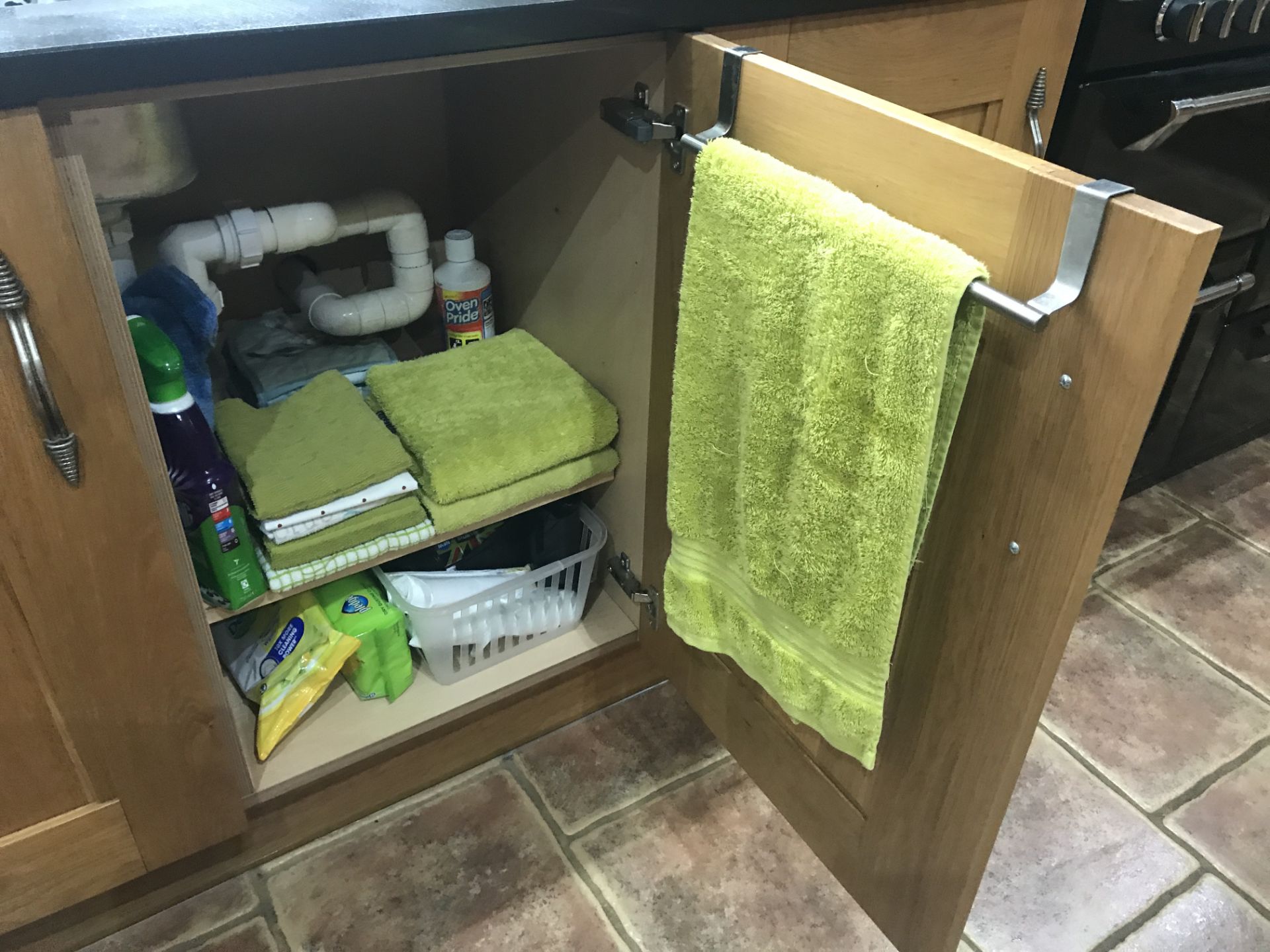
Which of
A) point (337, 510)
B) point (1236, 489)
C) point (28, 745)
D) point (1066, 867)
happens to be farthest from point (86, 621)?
point (1236, 489)

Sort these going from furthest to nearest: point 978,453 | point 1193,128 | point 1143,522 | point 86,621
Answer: point 1143,522 < point 1193,128 < point 86,621 < point 978,453

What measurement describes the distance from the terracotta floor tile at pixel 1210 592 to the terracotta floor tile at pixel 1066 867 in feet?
1.23

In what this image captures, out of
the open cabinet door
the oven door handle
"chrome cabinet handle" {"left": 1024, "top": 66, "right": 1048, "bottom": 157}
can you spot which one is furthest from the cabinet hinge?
the oven door handle

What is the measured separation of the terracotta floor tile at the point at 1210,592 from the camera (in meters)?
1.48

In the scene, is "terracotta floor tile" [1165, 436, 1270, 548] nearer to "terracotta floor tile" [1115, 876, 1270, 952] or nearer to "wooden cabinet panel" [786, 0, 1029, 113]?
"terracotta floor tile" [1115, 876, 1270, 952]

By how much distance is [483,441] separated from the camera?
108cm

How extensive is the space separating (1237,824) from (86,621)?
4.38 ft

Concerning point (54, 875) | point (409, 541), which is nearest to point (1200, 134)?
point (409, 541)

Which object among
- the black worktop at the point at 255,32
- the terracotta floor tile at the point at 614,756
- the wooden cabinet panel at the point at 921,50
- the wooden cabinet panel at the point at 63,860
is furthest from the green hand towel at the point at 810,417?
the wooden cabinet panel at the point at 63,860

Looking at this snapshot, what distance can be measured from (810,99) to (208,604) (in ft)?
2.41

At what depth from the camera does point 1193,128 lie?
123cm

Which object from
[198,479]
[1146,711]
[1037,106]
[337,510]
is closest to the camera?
[198,479]

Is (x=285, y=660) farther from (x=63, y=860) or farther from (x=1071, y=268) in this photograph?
(x=1071, y=268)

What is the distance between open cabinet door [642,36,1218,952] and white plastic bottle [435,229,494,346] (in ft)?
1.28
